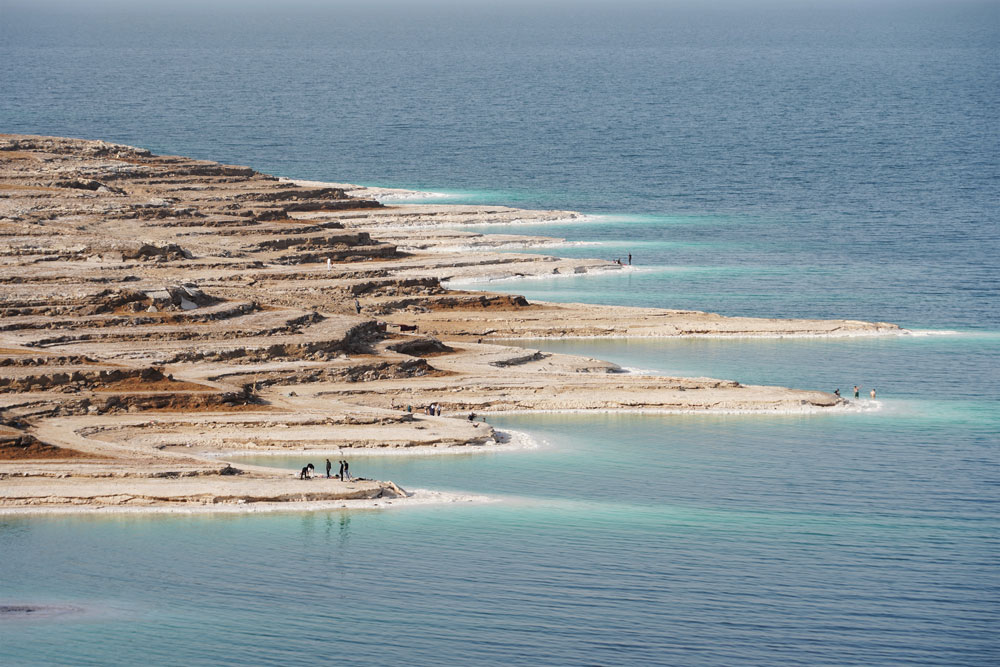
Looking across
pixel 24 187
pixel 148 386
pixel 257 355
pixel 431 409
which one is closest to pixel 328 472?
pixel 431 409

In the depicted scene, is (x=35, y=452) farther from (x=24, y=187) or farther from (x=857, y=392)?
(x=24, y=187)

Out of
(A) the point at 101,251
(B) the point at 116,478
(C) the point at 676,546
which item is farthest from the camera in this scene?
(A) the point at 101,251

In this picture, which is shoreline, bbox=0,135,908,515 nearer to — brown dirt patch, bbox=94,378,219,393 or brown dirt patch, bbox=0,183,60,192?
brown dirt patch, bbox=94,378,219,393

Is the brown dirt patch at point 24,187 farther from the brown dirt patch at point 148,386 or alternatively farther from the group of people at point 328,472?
the group of people at point 328,472

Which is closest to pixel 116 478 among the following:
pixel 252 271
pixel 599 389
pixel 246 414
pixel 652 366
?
pixel 246 414

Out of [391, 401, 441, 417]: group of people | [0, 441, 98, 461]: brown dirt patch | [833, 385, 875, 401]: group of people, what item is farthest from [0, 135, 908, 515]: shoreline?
[833, 385, 875, 401]: group of people

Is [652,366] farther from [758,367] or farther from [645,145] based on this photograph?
[645,145]

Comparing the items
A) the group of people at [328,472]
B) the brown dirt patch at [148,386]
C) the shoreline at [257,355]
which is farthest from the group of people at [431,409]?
the group of people at [328,472]

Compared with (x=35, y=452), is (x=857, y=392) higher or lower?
higher
